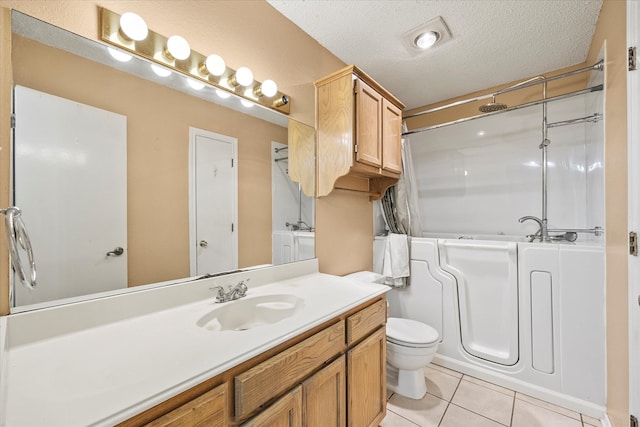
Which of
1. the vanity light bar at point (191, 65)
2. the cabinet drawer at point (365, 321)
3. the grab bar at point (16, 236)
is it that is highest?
the vanity light bar at point (191, 65)

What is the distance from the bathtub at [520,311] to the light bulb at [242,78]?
177 centimetres

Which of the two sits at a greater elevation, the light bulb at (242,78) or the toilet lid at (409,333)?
the light bulb at (242,78)

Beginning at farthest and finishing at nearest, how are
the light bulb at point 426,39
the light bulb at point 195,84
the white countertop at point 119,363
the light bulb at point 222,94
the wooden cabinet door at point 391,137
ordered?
the wooden cabinet door at point 391,137 < the light bulb at point 426,39 < the light bulb at point 222,94 < the light bulb at point 195,84 < the white countertop at point 119,363

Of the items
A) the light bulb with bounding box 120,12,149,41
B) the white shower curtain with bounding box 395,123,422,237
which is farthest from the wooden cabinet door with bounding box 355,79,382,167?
the light bulb with bounding box 120,12,149,41

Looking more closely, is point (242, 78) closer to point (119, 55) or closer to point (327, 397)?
point (119, 55)

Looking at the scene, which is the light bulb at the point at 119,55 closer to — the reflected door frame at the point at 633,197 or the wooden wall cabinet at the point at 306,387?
the wooden wall cabinet at the point at 306,387

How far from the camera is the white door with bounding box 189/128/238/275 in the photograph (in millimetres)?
1204

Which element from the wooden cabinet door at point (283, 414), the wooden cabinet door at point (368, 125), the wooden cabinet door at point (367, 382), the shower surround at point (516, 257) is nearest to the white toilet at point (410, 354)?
the wooden cabinet door at point (367, 382)

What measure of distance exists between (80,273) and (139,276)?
6.9 inches

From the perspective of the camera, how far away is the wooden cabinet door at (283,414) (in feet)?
2.62

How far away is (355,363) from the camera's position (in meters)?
1.22

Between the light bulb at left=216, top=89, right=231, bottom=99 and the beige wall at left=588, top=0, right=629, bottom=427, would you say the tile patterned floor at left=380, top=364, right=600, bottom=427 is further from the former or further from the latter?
the light bulb at left=216, top=89, right=231, bottom=99

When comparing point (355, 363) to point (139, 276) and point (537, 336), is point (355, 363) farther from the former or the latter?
point (537, 336)

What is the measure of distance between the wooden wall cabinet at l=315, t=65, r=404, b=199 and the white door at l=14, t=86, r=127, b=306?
3.60 feet
